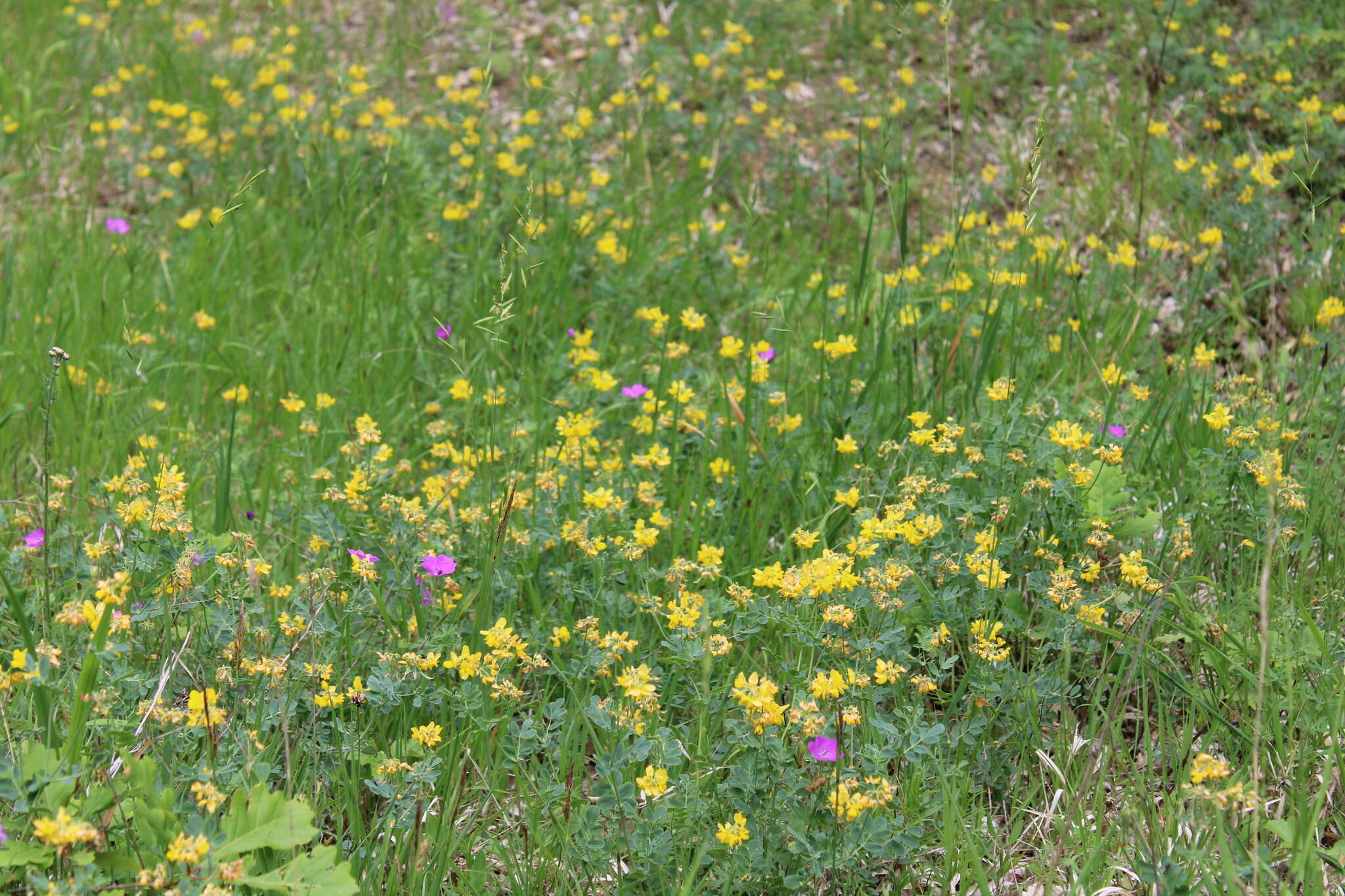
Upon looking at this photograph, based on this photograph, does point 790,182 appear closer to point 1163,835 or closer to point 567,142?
point 567,142

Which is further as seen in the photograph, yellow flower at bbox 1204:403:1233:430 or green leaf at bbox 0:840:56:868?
yellow flower at bbox 1204:403:1233:430

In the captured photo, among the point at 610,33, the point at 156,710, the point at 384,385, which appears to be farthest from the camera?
the point at 610,33

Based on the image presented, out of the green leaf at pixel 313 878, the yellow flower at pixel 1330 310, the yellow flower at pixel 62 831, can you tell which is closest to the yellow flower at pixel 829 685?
the green leaf at pixel 313 878

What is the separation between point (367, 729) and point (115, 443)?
1.54 meters

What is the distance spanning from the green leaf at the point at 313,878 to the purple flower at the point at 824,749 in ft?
2.74

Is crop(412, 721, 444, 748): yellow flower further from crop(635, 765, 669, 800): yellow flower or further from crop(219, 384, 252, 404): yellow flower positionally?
crop(219, 384, 252, 404): yellow flower

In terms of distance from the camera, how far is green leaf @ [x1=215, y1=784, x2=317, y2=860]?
5.32 feet

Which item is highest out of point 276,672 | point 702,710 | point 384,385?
point 276,672

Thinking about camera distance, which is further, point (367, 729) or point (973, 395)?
point (973, 395)

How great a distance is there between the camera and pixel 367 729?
2.12m

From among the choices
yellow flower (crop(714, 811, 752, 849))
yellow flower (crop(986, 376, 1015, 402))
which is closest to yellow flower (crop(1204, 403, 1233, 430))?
yellow flower (crop(986, 376, 1015, 402))

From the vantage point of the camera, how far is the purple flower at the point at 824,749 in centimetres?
202

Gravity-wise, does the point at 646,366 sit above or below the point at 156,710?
below

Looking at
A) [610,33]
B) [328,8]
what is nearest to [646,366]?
[610,33]
